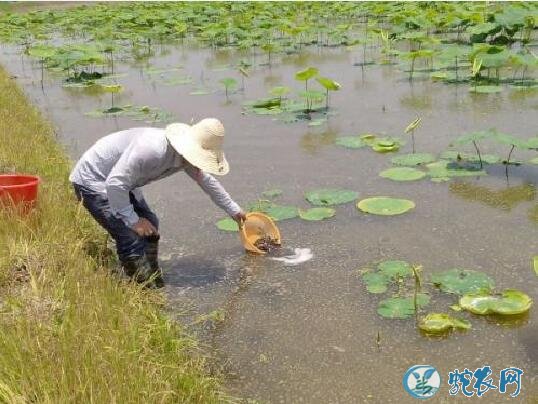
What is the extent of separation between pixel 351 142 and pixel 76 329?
14.0ft

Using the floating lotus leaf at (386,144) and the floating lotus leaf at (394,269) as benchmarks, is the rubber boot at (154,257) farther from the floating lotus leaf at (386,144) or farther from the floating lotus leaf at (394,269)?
the floating lotus leaf at (386,144)

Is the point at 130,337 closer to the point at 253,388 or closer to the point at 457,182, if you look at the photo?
the point at 253,388

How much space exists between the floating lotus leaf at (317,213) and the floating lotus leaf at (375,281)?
0.91 metres

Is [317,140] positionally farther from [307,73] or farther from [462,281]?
[462,281]

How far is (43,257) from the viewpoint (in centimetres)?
343

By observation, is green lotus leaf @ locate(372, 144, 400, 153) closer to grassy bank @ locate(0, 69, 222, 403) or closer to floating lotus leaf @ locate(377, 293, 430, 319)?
floating lotus leaf @ locate(377, 293, 430, 319)

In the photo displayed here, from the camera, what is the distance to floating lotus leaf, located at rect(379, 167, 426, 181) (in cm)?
520

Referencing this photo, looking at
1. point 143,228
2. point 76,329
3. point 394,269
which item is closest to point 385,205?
point 394,269

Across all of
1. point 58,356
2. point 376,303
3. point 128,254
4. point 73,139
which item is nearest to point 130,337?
point 58,356

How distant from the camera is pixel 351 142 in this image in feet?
20.8

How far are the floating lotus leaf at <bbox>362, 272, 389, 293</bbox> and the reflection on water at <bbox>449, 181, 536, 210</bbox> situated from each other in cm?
145

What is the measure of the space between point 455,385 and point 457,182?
2.66 meters

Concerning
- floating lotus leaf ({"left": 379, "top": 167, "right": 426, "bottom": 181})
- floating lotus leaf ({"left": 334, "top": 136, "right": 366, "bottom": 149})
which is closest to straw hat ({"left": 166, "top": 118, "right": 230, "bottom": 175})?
floating lotus leaf ({"left": 379, "top": 167, "right": 426, "bottom": 181})
